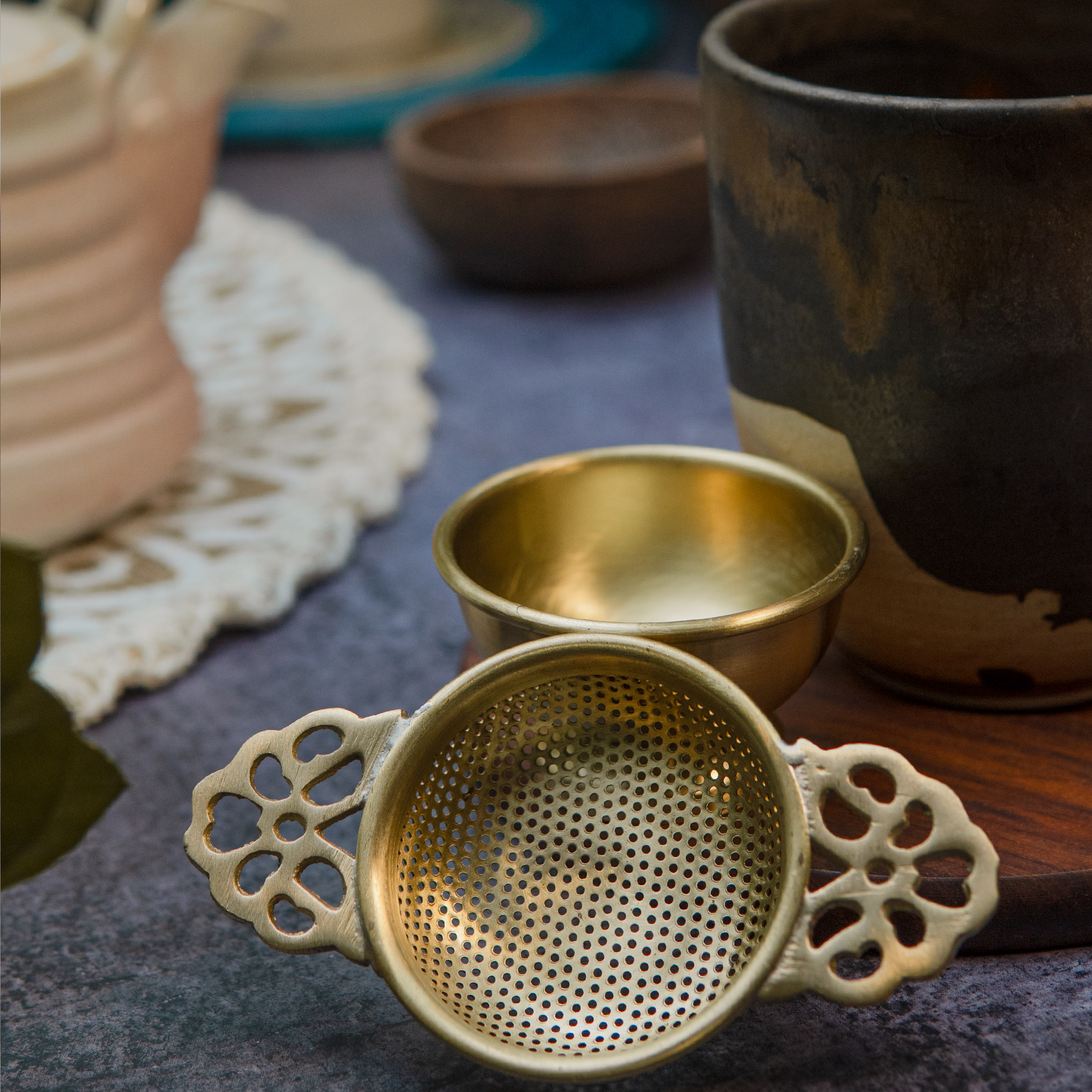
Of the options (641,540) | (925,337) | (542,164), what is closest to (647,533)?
(641,540)

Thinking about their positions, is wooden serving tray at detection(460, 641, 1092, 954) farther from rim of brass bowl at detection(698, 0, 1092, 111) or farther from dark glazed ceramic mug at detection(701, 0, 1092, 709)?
rim of brass bowl at detection(698, 0, 1092, 111)

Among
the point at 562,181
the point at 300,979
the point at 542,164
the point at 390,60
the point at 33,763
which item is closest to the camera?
the point at 33,763

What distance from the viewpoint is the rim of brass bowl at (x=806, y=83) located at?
321 mm

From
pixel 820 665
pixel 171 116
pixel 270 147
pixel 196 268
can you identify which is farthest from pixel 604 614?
pixel 270 147

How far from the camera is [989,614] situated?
1.28ft

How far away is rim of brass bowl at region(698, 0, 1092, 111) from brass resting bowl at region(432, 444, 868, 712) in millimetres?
109

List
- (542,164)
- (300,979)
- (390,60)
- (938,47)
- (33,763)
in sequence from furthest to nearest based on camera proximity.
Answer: (390,60) → (542,164) → (938,47) → (300,979) → (33,763)

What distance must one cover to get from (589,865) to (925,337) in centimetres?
16

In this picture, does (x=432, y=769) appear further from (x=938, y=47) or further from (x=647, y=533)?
(x=938, y=47)

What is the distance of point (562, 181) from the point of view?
0.75 meters

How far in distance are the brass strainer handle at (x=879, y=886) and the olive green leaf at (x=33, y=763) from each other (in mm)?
140

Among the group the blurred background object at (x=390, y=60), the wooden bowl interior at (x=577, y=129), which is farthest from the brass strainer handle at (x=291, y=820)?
the blurred background object at (x=390, y=60)

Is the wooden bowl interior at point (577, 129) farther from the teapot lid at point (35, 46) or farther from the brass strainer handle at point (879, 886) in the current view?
the brass strainer handle at point (879, 886)

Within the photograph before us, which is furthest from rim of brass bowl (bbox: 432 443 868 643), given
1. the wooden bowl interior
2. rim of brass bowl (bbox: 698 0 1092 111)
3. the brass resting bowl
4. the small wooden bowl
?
the wooden bowl interior
